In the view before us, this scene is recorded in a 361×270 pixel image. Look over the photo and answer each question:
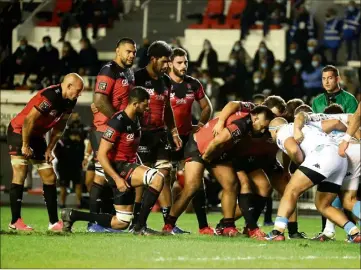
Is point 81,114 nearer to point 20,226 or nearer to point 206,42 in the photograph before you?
point 206,42

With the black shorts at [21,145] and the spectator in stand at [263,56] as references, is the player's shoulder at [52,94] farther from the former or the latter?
the spectator in stand at [263,56]

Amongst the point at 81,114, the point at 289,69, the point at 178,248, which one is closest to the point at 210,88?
the point at 289,69

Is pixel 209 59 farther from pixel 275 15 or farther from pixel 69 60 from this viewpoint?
pixel 69 60

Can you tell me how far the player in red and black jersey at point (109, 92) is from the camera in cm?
1376

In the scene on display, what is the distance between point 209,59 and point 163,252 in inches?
673

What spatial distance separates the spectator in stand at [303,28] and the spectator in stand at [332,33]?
40cm

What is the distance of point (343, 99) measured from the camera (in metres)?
15.1

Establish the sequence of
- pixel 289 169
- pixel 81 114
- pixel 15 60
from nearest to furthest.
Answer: pixel 289 169, pixel 81 114, pixel 15 60

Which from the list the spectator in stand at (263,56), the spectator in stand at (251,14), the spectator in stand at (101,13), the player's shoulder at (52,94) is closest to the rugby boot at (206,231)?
the player's shoulder at (52,94)

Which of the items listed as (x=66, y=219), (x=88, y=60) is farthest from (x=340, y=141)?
(x=88, y=60)

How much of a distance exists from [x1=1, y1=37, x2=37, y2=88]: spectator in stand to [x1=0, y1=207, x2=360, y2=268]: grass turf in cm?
1706

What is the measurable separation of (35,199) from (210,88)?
4825 millimetres

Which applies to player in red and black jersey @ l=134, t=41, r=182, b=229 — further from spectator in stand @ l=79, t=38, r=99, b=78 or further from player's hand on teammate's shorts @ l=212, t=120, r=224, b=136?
spectator in stand @ l=79, t=38, r=99, b=78

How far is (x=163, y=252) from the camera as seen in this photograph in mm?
11000
